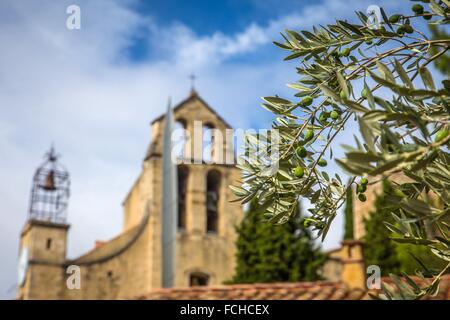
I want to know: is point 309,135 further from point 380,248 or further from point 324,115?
point 380,248

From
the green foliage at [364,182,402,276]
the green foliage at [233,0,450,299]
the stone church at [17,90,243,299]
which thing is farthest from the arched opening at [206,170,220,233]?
the green foliage at [233,0,450,299]

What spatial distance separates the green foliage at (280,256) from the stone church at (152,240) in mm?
4755

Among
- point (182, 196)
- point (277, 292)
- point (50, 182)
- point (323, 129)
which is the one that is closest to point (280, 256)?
point (50, 182)

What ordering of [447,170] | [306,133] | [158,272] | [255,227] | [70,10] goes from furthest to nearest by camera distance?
[158,272]
[255,227]
[70,10]
[306,133]
[447,170]

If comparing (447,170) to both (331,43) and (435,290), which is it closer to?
(435,290)

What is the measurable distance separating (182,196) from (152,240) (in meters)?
2.31

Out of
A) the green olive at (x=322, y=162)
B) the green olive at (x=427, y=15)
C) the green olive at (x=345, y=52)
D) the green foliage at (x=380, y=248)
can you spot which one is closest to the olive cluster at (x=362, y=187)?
the green olive at (x=322, y=162)

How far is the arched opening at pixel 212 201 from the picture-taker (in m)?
32.4

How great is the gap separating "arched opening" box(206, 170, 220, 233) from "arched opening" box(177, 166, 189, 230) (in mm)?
1141

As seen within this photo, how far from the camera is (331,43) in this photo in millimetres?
3729

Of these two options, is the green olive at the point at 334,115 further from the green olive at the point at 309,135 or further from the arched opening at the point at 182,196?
the arched opening at the point at 182,196

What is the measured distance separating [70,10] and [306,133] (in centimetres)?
510

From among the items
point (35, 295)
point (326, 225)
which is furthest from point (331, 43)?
point (35, 295)

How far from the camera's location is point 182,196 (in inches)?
1249
